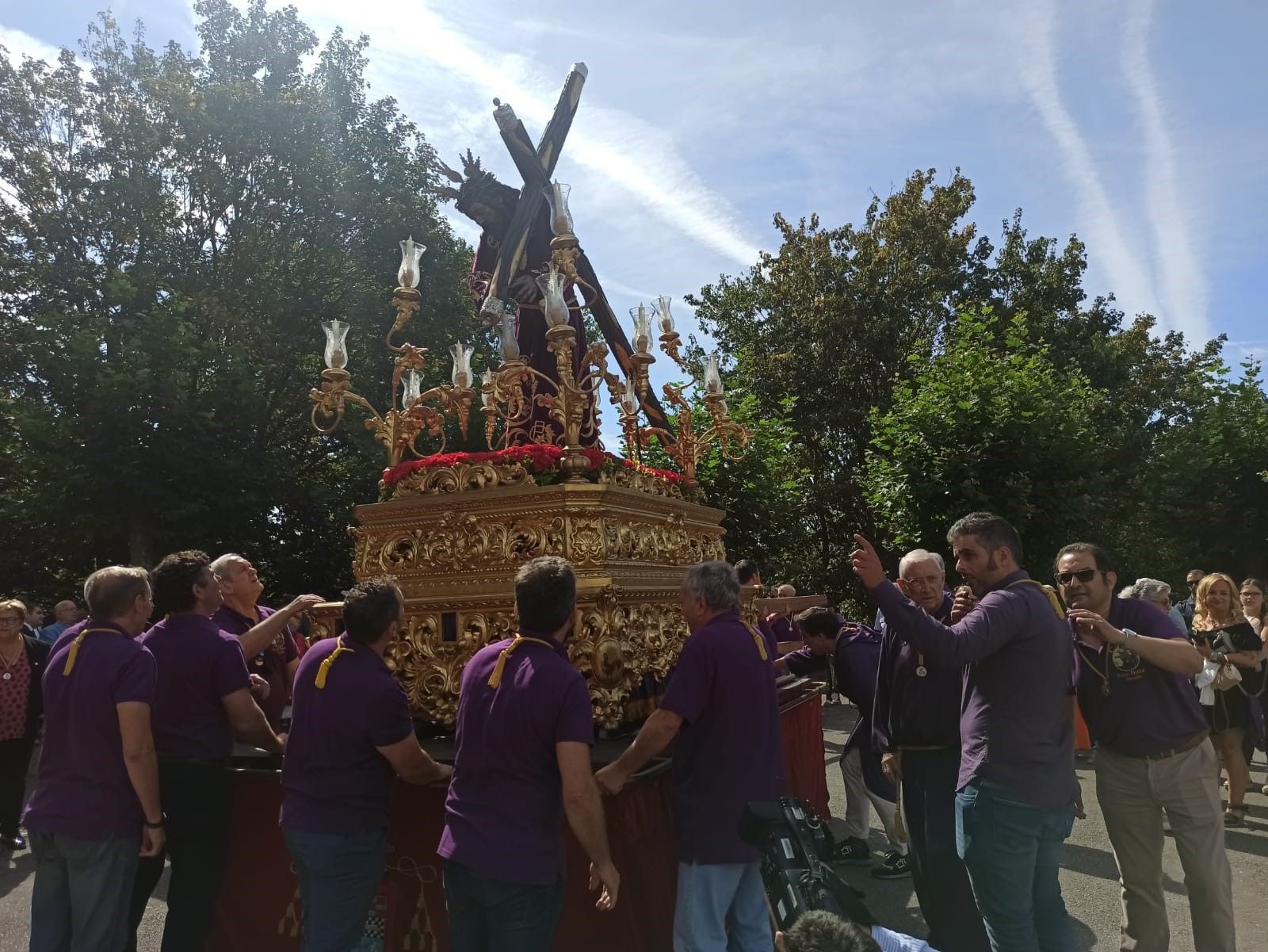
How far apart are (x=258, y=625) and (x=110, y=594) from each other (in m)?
0.97

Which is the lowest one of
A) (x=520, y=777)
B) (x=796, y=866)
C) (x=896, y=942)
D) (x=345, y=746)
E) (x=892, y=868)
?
(x=892, y=868)

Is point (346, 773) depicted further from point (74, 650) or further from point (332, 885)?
point (74, 650)

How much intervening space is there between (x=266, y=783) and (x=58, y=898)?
0.95 meters

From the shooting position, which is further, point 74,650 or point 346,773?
point 74,650

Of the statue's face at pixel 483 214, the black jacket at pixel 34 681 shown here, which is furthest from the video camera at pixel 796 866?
the black jacket at pixel 34 681

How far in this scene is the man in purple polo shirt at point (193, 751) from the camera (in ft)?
12.9

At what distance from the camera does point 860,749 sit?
6211mm

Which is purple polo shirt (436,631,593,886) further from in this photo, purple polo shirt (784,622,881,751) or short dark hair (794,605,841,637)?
short dark hair (794,605,841,637)

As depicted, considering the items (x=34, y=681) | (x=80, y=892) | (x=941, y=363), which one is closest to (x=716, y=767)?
(x=80, y=892)

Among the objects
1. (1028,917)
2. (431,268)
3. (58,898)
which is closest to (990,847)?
(1028,917)

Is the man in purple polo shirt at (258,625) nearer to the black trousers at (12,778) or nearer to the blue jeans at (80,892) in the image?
the blue jeans at (80,892)

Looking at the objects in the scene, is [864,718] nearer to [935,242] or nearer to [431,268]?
[431,268]

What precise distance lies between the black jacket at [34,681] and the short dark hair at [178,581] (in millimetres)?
3912

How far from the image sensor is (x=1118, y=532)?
21406 millimetres
